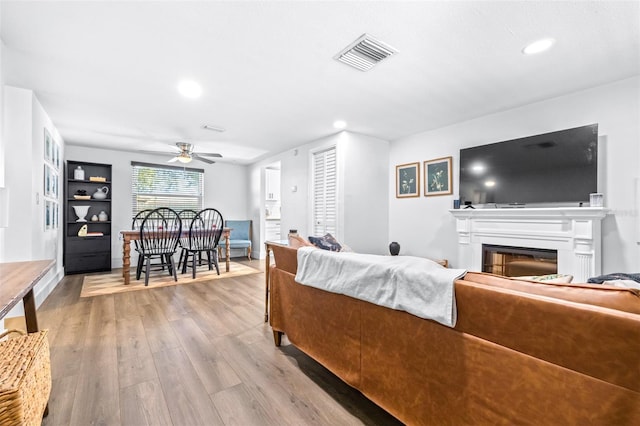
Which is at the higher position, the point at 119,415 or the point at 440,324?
the point at 440,324

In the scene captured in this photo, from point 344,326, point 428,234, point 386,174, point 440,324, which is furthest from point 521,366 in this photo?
point 386,174

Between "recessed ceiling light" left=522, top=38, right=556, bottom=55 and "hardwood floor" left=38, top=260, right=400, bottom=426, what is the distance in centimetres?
269

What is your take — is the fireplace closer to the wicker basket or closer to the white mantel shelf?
the white mantel shelf

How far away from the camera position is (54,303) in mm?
3266

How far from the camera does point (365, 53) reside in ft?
7.22

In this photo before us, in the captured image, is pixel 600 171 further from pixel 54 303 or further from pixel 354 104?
pixel 54 303

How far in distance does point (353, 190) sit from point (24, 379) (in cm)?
383

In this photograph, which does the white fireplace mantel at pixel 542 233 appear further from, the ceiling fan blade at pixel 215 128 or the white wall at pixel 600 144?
the ceiling fan blade at pixel 215 128

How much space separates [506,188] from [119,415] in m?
3.96

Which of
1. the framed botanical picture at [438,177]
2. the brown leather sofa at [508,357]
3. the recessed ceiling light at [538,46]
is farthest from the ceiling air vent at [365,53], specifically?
the framed botanical picture at [438,177]

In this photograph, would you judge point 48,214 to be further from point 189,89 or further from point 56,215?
point 189,89

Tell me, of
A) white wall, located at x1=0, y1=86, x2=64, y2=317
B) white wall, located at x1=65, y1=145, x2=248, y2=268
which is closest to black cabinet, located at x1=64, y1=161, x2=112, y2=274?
white wall, located at x1=65, y1=145, x2=248, y2=268

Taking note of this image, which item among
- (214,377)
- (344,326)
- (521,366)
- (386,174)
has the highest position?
(386,174)

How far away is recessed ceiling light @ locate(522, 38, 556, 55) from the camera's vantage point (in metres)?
2.07
